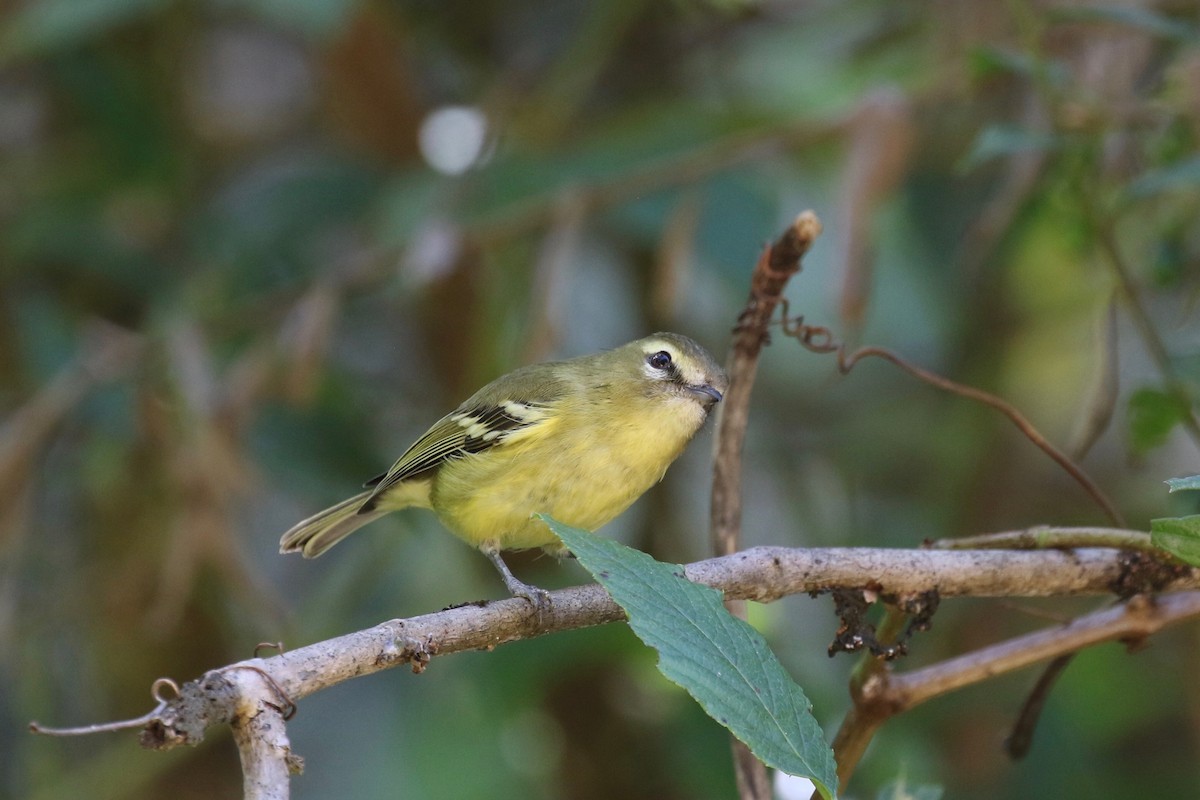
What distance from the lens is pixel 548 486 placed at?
119 inches

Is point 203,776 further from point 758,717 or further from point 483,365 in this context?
point 758,717

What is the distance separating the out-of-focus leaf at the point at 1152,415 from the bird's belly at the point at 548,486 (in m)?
1.07

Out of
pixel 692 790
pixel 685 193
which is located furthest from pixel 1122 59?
pixel 692 790

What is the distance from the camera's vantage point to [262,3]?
379 centimetres

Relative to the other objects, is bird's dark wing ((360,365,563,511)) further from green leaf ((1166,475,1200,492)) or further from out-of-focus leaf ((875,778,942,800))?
green leaf ((1166,475,1200,492))

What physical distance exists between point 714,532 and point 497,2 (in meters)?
3.47

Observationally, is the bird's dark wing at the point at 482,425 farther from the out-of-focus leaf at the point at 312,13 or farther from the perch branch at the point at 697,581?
the out-of-focus leaf at the point at 312,13

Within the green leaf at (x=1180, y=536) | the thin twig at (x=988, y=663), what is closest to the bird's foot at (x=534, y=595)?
the thin twig at (x=988, y=663)

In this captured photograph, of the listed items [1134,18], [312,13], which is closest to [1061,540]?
[1134,18]

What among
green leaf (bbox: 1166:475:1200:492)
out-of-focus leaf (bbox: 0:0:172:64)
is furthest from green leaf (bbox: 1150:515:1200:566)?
out-of-focus leaf (bbox: 0:0:172:64)

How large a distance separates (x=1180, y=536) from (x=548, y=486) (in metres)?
1.57

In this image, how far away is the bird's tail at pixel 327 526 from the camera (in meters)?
3.30

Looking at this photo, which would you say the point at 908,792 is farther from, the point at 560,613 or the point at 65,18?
the point at 65,18

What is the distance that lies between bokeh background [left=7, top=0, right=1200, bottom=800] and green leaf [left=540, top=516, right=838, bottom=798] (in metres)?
1.53
